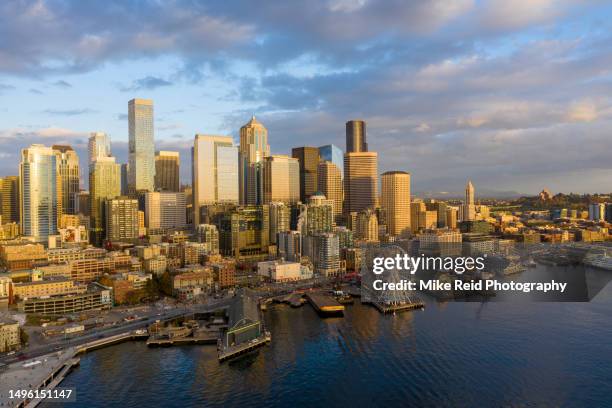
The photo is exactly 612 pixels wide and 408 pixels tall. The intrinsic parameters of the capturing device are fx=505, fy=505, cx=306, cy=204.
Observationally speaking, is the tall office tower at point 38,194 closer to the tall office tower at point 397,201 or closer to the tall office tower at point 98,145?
the tall office tower at point 98,145

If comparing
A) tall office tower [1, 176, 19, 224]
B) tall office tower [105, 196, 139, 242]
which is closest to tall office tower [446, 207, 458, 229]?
tall office tower [105, 196, 139, 242]

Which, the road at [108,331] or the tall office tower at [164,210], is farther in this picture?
the tall office tower at [164,210]

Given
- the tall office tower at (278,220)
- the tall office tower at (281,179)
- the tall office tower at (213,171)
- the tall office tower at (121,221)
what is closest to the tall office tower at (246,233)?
the tall office tower at (278,220)

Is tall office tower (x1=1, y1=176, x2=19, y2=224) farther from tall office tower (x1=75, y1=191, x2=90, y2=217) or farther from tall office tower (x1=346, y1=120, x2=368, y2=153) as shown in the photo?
tall office tower (x1=346, y1=120, x2=368, y2=153)

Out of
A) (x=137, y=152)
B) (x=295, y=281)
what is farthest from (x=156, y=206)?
(x=295, y=281)

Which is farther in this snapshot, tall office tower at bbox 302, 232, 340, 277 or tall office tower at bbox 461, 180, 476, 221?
tall office tower at bbox 461, 180, 476, 221

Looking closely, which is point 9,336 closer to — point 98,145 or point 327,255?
point 327,255
